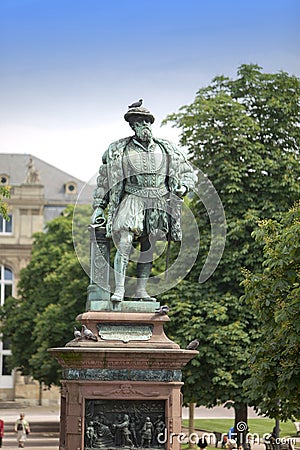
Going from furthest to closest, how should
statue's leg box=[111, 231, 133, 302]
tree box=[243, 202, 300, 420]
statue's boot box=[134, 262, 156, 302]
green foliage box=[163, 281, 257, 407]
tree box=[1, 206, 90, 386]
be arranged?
tree box=[1, 206, 90, 386], green foliage box=[163, 281, 257, 407], tree box=[243, 202, 300, 420], statue's boot box=[134, 262, 156, 302], statue's leg box=[111, 231, 133, 302]

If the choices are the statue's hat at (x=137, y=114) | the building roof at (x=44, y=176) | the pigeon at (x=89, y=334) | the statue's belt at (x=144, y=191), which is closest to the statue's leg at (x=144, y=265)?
the statue's belt at (x=144, y=191)

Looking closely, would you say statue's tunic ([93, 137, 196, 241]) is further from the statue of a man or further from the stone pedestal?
the stone pedestal

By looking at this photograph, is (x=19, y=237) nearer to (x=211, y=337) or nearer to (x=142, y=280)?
(x=211, y=337)

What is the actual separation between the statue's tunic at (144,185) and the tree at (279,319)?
3.60 meters

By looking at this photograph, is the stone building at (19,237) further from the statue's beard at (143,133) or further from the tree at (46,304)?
the statue's beard at (143,133)

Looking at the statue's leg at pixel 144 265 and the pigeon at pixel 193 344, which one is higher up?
the statue's leg at pixel 144 265

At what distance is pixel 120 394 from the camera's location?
13.6 meters

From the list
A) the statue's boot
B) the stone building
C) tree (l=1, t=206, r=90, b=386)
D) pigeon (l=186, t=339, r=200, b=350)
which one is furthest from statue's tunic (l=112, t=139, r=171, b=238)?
the stone building

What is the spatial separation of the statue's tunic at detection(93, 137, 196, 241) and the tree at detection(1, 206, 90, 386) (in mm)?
28402

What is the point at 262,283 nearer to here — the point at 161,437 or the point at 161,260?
the point at 161,437

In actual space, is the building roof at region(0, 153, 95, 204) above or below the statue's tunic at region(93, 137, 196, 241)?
above

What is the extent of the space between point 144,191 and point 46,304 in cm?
3751

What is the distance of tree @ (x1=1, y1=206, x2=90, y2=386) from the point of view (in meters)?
44.2

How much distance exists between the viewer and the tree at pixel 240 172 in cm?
2886
